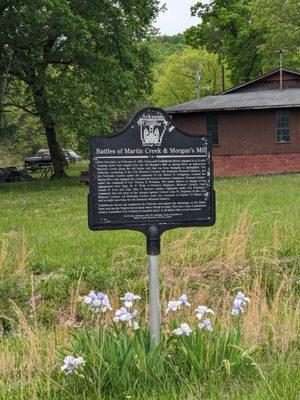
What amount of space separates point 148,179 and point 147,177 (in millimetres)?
18

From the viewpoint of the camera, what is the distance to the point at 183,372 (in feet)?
14.0

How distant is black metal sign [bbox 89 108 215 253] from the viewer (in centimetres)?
450

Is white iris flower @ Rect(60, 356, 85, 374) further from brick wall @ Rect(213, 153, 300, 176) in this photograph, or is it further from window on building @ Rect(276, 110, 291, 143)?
window on building @ Rect(276, 110, 291, 143)

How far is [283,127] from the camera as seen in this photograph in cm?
2898

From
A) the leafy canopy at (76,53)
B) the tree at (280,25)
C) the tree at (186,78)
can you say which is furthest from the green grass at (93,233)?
the tree at (186,78)

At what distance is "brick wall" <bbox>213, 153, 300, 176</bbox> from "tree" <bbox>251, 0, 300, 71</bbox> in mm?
13859

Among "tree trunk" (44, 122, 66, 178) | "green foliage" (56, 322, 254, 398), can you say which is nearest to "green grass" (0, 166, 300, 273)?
"green foliage" (56, 322, 254, 398)

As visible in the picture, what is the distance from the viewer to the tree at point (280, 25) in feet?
133

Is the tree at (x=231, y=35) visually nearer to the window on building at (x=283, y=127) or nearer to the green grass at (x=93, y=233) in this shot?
the window on building at (x=283, y=127)

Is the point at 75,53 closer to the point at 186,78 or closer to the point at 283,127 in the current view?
the point at 283,127

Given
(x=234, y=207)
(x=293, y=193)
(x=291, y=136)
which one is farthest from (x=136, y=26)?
(x=234, y=207)

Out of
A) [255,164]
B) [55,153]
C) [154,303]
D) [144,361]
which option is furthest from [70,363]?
[55,153]

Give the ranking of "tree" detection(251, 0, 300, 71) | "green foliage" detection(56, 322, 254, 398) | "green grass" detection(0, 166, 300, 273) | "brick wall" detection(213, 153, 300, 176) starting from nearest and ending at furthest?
"green foliage" detection(56, 322, 254, 398), "green grass" detection(0, 166, 300, 273), "brick wall" detection(213, 153, 300, 176), "tree" detection(251, 0, 300, 71)

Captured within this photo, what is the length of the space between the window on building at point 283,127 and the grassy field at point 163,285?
1545 cm
